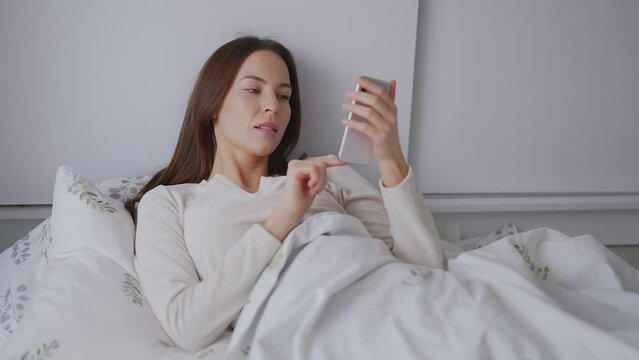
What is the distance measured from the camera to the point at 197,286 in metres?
0.87

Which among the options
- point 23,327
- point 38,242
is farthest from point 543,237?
point 38,242

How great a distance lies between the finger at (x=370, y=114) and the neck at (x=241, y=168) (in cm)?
37

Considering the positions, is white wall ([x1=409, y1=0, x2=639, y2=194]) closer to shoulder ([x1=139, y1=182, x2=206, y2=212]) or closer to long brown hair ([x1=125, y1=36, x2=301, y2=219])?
long brown hair ([x1=125, y1=36, x2=301, y2=219])

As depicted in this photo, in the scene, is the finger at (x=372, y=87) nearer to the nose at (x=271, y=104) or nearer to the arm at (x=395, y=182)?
the arm at (x=395, y=182)

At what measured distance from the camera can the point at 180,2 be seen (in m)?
1.30

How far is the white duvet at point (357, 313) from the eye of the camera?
0.72m

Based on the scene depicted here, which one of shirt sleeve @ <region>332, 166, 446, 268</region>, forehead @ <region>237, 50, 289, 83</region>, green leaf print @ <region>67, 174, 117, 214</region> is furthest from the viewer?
forehead @ <region>237, 50, 289, 83</region>

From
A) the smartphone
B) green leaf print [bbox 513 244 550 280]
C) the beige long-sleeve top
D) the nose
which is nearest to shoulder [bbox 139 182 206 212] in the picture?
the beige long-sleeve top

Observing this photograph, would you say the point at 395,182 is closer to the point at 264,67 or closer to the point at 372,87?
the point at 372,87

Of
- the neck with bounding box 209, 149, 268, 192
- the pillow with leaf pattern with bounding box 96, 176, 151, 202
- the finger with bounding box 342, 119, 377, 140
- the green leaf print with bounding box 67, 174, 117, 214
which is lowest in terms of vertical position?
the pillow with leaf pattern with bounding box 96, 176, 151, 202

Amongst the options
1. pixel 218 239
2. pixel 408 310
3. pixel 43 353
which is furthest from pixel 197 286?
pixel 408 310

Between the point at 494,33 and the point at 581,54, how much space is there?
0.30 m

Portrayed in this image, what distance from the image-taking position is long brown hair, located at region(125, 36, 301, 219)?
3.84 feet

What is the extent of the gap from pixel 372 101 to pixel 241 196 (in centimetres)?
36
